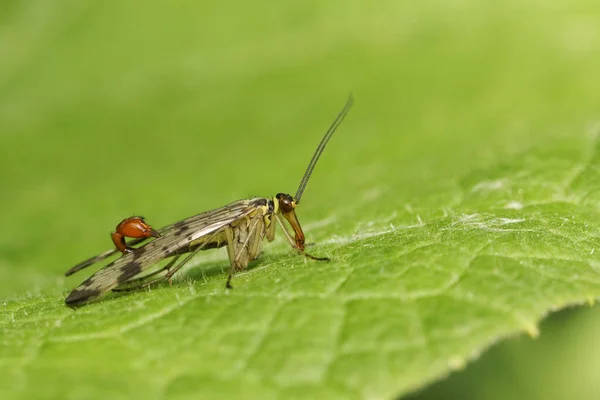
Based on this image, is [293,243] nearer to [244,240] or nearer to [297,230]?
[297,230]

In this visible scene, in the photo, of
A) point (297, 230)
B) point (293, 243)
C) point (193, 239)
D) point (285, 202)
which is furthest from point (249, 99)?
point (193, 239)

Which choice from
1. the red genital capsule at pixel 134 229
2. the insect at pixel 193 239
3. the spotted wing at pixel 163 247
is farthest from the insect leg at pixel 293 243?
the red genital capsule at pixel 134 229

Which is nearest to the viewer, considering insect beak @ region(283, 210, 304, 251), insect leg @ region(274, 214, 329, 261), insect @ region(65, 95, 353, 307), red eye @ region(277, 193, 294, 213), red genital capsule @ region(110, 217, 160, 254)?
insect leg @ region(274, 214, 329, 261)

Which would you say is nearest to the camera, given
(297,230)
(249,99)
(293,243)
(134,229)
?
(134,229)

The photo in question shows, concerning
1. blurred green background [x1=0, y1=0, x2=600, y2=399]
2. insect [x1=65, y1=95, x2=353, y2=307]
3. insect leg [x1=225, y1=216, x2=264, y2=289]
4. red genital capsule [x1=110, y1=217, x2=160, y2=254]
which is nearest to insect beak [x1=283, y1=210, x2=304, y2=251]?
insect [x1=65, y1=95, x2=353, y2=307]

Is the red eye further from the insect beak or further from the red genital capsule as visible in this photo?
the red genital capsule

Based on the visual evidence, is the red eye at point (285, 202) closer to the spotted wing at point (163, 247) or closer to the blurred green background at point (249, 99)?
the spotted wing at point (163, 247)

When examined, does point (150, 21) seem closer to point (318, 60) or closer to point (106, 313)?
point (318, 60)
